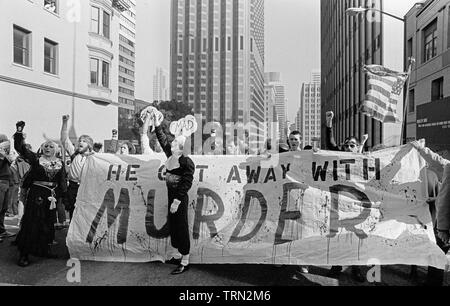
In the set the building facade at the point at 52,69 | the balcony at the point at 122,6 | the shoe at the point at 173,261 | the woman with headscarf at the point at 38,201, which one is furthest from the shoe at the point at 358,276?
the building facade at the point at 52,69

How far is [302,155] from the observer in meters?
3.82

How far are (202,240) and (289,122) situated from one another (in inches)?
96.6

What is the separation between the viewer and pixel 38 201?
157 inches

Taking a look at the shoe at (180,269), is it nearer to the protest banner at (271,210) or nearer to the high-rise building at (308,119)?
the protest banner at (271,210)

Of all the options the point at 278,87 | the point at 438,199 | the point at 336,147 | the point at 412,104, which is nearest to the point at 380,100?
the point at 336,147

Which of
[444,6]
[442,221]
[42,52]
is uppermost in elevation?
[444,6]

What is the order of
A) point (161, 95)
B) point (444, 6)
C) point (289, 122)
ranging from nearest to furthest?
point (161, 95)
point (289, 122)
point (444, 6)

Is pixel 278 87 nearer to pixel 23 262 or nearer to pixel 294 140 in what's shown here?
pixel 294 140

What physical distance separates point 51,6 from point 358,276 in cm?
842

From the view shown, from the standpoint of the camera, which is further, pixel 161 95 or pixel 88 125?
pixel 88 125

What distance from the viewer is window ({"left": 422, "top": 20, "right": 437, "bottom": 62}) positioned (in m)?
17.6

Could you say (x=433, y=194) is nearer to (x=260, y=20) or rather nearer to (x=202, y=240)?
(x=202, y=240)

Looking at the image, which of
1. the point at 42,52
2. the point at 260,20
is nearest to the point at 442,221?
the point at 260,20

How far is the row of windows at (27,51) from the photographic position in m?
8.50
